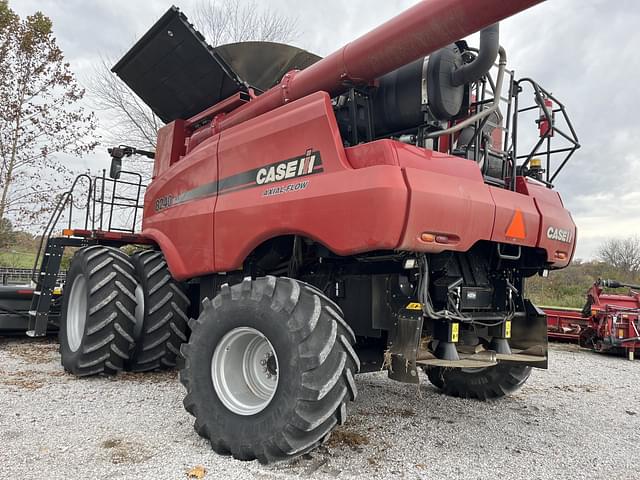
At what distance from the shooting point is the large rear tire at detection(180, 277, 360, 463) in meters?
2.92

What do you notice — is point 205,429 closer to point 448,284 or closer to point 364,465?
point 364,465

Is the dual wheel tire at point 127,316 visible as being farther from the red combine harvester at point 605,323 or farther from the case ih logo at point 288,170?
the red combine harvester at point 605,323

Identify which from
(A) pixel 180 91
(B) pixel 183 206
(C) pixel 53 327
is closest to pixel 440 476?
(B) pixel 183 206

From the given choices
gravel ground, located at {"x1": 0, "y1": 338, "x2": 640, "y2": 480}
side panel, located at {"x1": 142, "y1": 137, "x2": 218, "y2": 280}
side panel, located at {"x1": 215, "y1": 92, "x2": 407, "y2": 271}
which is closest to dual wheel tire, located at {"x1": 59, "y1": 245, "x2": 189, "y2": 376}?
gravel ground, located at {"x1": 0, "y1": 338, "x2": 640, "y2": 480}

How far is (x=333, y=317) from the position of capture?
10.1ft

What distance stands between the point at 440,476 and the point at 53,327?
6574mm

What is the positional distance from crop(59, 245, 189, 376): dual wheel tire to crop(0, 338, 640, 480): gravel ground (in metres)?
0.20

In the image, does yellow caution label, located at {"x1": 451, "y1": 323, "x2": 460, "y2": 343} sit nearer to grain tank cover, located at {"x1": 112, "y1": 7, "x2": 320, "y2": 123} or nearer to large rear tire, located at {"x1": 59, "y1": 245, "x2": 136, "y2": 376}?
grain tank cover, located at {"x1": 112, "y1": 7, "x2": 320, "y2": 123}

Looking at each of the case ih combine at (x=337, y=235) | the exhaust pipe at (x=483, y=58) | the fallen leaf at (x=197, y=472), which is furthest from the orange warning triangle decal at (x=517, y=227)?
the fallen leaf at (x=197, y=472)

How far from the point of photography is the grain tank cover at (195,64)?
5.01m

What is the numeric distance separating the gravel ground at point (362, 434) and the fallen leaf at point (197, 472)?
4 centimetres

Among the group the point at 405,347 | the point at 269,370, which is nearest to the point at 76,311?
the point at 269,370

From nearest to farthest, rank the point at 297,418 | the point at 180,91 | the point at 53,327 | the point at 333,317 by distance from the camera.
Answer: the point at 297,418
the point at 333,317
the point at 180,91
the point at 53,327

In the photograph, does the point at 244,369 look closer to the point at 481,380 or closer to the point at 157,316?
the point at 157,316
